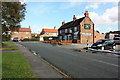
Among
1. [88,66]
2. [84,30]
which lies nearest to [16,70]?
[88,66]

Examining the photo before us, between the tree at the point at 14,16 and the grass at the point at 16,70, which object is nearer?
the grass at the point at 16,70

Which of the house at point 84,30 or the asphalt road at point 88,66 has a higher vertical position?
the house at point 84,30

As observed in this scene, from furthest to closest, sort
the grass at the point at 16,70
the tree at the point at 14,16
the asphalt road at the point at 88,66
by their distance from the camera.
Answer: the tree at the point at 14,16 < the asphalt road at the point at 88,66 < the grass at the point at 16,70

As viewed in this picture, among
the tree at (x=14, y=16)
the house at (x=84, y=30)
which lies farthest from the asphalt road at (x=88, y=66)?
the house at (x=84, y=30)

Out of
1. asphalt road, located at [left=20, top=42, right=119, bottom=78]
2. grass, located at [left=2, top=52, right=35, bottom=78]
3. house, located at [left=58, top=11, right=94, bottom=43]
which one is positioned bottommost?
asphalt road, located at [left=20, top=42, right=119, bottom=78]

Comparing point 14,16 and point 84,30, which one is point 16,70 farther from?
point 84,30

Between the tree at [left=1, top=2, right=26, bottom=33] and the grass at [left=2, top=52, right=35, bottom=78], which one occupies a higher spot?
the tree at [left=1, top=2, right=26, bottom=33]

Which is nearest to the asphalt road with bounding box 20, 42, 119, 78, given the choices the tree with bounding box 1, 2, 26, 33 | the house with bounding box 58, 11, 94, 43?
the tree with bounding box 1, 2, 26, 33

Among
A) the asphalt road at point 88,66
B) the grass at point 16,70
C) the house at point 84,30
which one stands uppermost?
the house at point 84,30

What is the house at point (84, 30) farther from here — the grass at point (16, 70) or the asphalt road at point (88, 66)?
the grass at point (16, 70)

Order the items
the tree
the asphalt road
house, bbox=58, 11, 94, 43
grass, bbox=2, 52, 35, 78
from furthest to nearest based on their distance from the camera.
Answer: house, bbox=58, 11, 94, 43 → the tree → the asphalt road → grass, bbox=2, 52, 35, 78

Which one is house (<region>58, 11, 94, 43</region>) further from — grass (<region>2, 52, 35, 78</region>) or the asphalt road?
grass (<region>2, 52, 35, 78</region>)

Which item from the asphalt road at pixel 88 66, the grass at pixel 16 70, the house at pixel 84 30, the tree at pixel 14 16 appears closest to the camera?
the grass at pixel 16 70

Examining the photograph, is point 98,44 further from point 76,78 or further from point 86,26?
point 86,26
